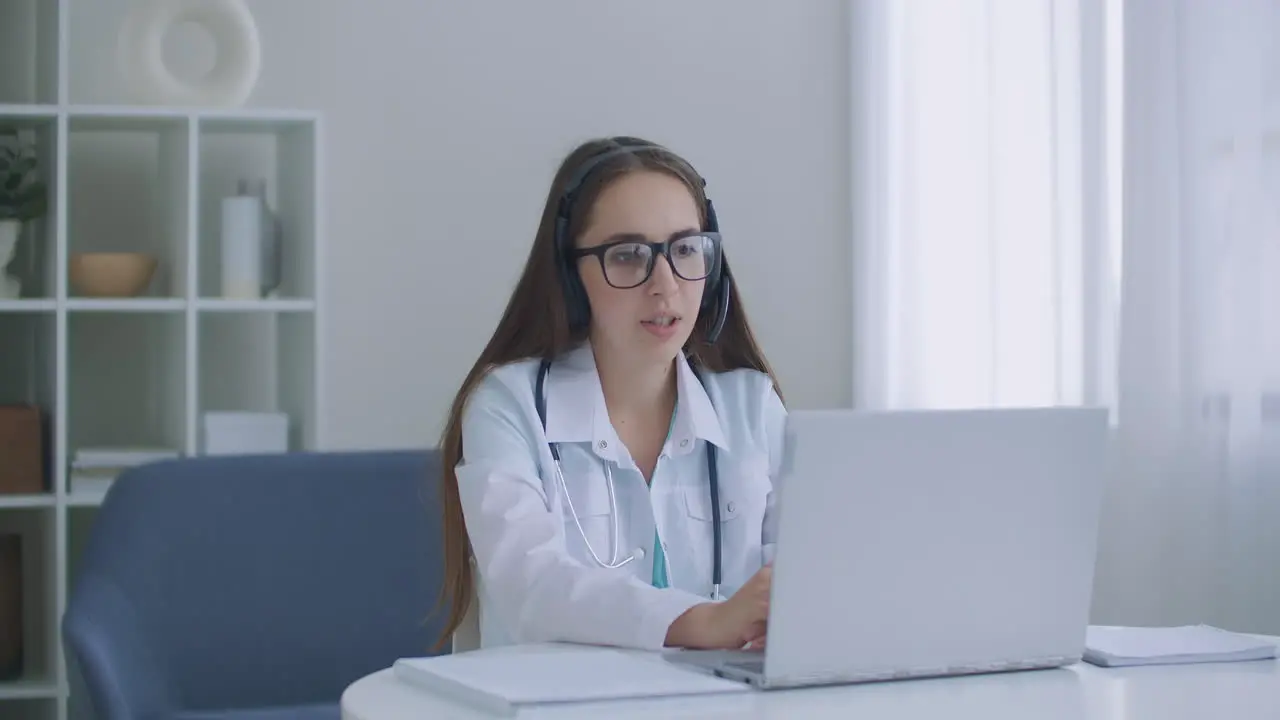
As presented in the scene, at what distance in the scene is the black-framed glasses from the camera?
188 cm

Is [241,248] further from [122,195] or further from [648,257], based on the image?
[648,257]

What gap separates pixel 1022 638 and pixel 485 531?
0.61m

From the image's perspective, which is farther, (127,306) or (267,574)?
(127,306)

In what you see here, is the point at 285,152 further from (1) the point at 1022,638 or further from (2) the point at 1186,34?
(1) the point at 1022,638

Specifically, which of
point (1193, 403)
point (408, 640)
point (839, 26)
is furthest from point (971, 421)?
point (839, 26)

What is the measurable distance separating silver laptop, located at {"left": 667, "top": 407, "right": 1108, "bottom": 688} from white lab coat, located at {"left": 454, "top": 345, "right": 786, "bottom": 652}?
1.29 ft

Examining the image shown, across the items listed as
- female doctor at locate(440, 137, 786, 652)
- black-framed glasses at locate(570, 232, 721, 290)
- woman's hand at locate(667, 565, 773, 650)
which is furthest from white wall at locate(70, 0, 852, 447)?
woman's hand at locate(667, 565, 773, 650)

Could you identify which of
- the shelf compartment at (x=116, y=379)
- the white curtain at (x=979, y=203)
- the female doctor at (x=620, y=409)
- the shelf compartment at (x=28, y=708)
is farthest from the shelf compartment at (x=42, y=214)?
the white curtain at (x=979, y=203)

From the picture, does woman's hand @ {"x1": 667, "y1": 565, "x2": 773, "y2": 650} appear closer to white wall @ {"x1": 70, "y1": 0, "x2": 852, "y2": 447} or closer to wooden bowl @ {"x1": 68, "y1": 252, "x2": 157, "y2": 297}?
wooden bowl @ {"x1": 68, "y1": 252, "x2": 157, "y2": 297}

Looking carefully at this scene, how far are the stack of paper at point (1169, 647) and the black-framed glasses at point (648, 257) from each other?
64 cm

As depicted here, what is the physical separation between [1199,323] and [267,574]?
1.76m

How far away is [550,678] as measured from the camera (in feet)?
4.26

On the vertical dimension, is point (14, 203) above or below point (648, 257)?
above

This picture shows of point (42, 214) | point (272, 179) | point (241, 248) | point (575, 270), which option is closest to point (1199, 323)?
point (575, 270)
